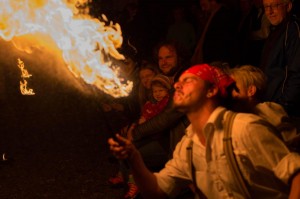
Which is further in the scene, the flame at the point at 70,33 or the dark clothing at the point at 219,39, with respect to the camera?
the dark clothing at the point at 219,39

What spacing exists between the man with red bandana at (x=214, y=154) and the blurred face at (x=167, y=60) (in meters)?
1.65

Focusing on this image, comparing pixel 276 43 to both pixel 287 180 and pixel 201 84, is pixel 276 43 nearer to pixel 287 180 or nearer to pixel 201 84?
pixel 201 84

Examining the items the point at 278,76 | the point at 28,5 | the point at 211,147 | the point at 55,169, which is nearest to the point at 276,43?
the point at 278,76

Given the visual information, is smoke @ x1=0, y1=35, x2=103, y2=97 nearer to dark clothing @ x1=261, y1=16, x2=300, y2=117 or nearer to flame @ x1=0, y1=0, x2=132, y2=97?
flame @ x1=0, y1=0, x2=132, y2=97

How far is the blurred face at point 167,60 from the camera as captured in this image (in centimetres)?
494

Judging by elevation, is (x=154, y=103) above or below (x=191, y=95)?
above

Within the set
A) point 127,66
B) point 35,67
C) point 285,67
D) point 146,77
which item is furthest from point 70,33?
point 35,67

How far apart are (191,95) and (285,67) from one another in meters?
1.63

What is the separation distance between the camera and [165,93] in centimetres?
507

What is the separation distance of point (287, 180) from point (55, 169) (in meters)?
4.57

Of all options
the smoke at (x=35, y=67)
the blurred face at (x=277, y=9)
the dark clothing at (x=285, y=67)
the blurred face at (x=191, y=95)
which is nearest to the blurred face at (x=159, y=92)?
the dark clothing at (x=285, y=67)

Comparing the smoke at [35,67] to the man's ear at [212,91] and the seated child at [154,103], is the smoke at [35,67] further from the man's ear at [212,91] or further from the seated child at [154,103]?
the man's ear at [212,91]

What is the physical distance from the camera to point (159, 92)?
5090 millimetres

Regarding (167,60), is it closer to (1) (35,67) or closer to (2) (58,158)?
(2) (58,158)
